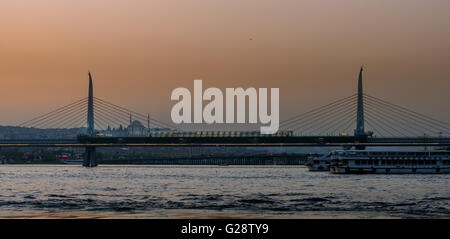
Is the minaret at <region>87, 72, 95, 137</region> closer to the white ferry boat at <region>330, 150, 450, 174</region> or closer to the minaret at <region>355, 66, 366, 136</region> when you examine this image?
the minaret at <region>355, 66, 366, 136</region>

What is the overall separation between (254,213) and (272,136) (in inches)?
4830

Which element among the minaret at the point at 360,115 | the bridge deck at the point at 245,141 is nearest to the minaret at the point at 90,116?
the bridge deck at the point at 245,141

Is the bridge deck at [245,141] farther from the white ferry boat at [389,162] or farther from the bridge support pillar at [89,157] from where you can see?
the white ferry boat at [389,162]

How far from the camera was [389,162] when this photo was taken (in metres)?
108

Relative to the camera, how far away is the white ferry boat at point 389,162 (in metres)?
106

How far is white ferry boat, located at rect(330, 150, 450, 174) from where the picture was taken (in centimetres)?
10606

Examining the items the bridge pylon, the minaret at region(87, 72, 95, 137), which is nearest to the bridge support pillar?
the bridge pylon

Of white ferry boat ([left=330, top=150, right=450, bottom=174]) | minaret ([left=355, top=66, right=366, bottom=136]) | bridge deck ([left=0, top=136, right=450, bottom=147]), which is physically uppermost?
minaret ([left=355, top=66, right=366, bottom=136])

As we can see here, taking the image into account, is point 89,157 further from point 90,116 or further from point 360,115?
point 360,115

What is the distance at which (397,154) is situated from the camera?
109m

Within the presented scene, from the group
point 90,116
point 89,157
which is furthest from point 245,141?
point 89,157

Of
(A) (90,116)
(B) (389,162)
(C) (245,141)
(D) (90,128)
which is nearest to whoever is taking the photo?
(B) (389,162)
